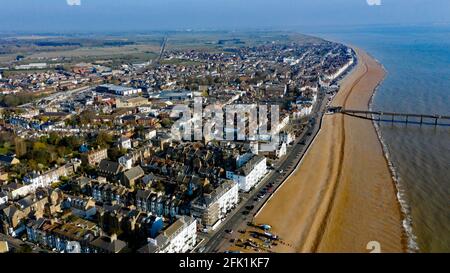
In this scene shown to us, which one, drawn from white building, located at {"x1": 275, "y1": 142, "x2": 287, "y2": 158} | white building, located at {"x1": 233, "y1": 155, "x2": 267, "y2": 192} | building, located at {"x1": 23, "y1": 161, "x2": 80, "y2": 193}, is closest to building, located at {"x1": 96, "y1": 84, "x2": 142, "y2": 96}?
building, located at {"x1": 23, "y1": 161, "x2": 80, "y2": 193}

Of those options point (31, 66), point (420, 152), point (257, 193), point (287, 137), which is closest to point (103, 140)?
point (257, 193)

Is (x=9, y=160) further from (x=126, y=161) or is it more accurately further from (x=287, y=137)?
(x=287, y=137)

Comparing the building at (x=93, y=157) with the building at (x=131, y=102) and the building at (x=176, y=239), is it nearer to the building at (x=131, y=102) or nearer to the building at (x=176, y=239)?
the building at (x=176, y=239)

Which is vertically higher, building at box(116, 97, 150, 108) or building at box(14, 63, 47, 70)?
building at box(14, 63, 47, 70)

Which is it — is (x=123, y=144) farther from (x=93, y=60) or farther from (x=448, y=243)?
(x=93, y=60)

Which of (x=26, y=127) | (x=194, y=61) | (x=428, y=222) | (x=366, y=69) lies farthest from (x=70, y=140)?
(x=194, y=61)

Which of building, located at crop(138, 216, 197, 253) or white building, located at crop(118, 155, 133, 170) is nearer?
building, located at crop(138, 216, 197, 253)

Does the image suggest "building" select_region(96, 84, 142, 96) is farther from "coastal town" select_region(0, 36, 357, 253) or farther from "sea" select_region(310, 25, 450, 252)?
"sea" select_region(310, 25, 450, 252)

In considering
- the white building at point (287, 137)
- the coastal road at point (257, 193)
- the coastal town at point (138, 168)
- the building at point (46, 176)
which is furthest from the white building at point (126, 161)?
the white building at point (287, 137)
